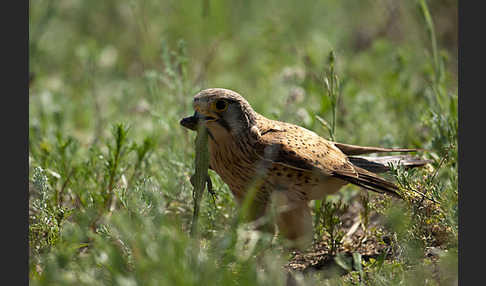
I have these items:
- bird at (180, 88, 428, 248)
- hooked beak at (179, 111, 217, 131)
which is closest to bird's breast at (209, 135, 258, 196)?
bird at (180, 88, 428, 248)

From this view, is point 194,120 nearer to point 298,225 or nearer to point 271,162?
point 271,162

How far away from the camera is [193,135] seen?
14.3 ft

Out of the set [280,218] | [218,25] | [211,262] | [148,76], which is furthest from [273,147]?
[218,25]

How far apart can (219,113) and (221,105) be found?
48 mm

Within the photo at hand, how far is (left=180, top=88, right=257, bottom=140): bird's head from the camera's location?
3.15 meters

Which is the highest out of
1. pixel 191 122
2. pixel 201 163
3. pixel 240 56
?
pixel 240 56

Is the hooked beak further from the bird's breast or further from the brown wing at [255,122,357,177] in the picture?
the brown wing at [255,122,357,177]

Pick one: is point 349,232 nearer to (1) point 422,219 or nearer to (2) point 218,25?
(1) point 422,219

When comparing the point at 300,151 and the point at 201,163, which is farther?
the point at 300,151

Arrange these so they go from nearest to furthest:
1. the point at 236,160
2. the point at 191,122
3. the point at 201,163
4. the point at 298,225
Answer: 1. the point at 201,163
2. the point at 191,122
3. the point at 236,160
4. the point at 298,225

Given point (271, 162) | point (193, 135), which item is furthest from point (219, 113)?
point (193, 135)

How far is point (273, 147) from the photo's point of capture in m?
3.23

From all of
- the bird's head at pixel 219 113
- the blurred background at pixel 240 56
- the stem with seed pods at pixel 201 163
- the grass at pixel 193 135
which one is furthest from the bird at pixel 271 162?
the blurred background at pixel 240 56

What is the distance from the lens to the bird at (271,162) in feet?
10.5
